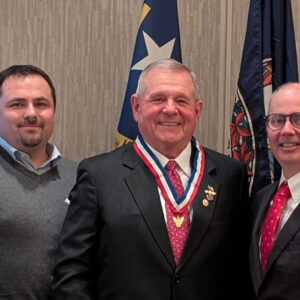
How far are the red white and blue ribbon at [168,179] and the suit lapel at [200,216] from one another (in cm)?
2

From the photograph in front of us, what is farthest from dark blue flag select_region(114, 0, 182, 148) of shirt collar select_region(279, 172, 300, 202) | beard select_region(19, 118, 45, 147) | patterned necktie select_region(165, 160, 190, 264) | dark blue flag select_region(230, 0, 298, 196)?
shirt collar select_region(279, 172, 300, 202)

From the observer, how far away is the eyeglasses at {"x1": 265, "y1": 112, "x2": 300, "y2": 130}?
6.34 ft

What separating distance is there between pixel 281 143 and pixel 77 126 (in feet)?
5.49

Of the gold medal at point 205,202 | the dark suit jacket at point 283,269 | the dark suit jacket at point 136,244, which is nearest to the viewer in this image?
the dark suit jacket at point 283,269

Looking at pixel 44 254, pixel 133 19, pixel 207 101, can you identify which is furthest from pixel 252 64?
pixel 44 254

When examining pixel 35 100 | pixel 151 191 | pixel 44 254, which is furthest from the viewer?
pixel 35 100

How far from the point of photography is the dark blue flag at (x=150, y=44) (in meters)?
2.84

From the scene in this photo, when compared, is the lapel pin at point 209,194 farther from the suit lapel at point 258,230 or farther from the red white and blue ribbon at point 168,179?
the suit lapel at point 258,230

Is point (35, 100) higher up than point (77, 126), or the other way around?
point (35, 100)

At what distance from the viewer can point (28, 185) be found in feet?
6.96

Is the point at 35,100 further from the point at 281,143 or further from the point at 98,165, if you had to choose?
the point at 281,143

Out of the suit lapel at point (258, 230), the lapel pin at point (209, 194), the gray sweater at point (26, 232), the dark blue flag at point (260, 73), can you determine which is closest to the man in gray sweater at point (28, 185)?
the gray sweater at point (26, 232)

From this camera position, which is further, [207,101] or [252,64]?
[207,101]

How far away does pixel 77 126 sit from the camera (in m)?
3.33
